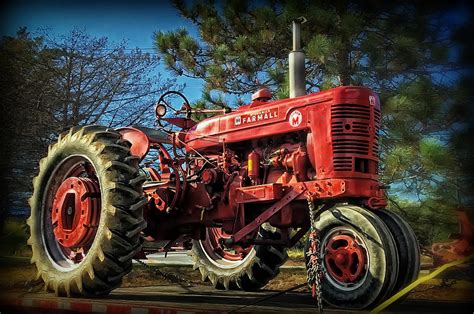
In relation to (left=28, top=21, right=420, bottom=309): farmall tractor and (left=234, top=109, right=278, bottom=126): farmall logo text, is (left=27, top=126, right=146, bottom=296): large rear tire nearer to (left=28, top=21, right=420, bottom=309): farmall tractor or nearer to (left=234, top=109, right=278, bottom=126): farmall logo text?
(left=28, top=21, right=420, bottom=309): farmall tractor

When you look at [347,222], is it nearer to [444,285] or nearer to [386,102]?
[444,285]

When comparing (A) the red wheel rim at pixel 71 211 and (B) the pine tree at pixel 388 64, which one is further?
(B) the pine tree at pixel 388 64

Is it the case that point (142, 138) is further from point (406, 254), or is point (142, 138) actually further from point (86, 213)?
point (406, 254)

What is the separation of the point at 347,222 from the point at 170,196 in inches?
78.8

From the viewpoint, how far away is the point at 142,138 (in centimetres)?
545

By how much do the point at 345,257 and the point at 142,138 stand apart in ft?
8.13

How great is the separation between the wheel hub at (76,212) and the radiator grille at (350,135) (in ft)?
6.62

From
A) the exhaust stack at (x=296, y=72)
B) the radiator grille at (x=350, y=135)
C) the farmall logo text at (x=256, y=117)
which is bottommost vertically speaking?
the radiator grille at (x=350, y=135)

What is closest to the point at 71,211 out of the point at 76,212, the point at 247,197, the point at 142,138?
the point at 76,212

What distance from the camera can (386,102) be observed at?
8.49 meters

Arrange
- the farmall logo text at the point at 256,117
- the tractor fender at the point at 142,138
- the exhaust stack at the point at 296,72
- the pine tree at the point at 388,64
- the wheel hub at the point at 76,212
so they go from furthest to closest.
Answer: the pine tree at the point at 388,64 → the tractor fender at the point at 142,138 → the exhaust stack at the point at 296,72 → the farmall logo text at the point at 256,117 → the wheel hub at the point at 76,212

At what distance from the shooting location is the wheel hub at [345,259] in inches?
149

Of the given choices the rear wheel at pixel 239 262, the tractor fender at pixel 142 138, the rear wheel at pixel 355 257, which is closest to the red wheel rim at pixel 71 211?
the tractor fender at pixel 142 138

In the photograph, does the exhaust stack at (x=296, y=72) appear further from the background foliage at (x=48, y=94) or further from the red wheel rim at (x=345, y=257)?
the background foliage at (x=48, y=94)
